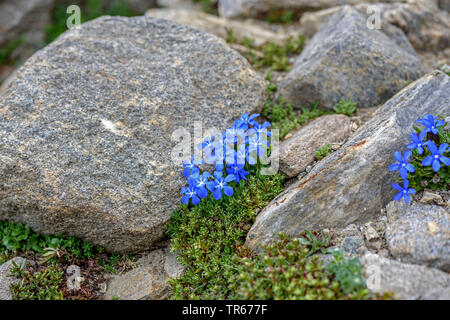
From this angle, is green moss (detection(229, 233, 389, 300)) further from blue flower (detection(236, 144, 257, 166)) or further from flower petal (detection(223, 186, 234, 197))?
blue flower (detection(236, 144, 257, 166))

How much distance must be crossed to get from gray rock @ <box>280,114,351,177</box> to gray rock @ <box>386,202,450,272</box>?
1.09m

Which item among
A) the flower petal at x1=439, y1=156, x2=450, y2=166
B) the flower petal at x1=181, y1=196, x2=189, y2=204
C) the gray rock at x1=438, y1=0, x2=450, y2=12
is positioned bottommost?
the flower petal at x1=181, y1=196, x2=189, y2=204

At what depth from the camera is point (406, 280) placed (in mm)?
3279

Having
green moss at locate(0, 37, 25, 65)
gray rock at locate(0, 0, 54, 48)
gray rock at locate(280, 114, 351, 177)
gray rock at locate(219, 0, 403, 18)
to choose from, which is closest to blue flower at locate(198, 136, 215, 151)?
gray rock at locate(280, 114, 351, 177)

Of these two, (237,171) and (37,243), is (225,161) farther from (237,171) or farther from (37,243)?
(37,243)

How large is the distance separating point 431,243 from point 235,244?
175cm

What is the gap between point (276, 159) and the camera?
14.8 feet

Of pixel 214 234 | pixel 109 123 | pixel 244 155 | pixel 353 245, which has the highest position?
pixel 109 123

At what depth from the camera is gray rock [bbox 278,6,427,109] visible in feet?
17.0

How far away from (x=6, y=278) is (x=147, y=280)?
1.41 m

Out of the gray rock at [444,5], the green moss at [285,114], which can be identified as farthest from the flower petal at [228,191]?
the gray rock at [444,5]

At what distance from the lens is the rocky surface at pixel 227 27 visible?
699 cm

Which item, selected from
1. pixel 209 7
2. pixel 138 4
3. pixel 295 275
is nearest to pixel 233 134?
pixel 295 275
